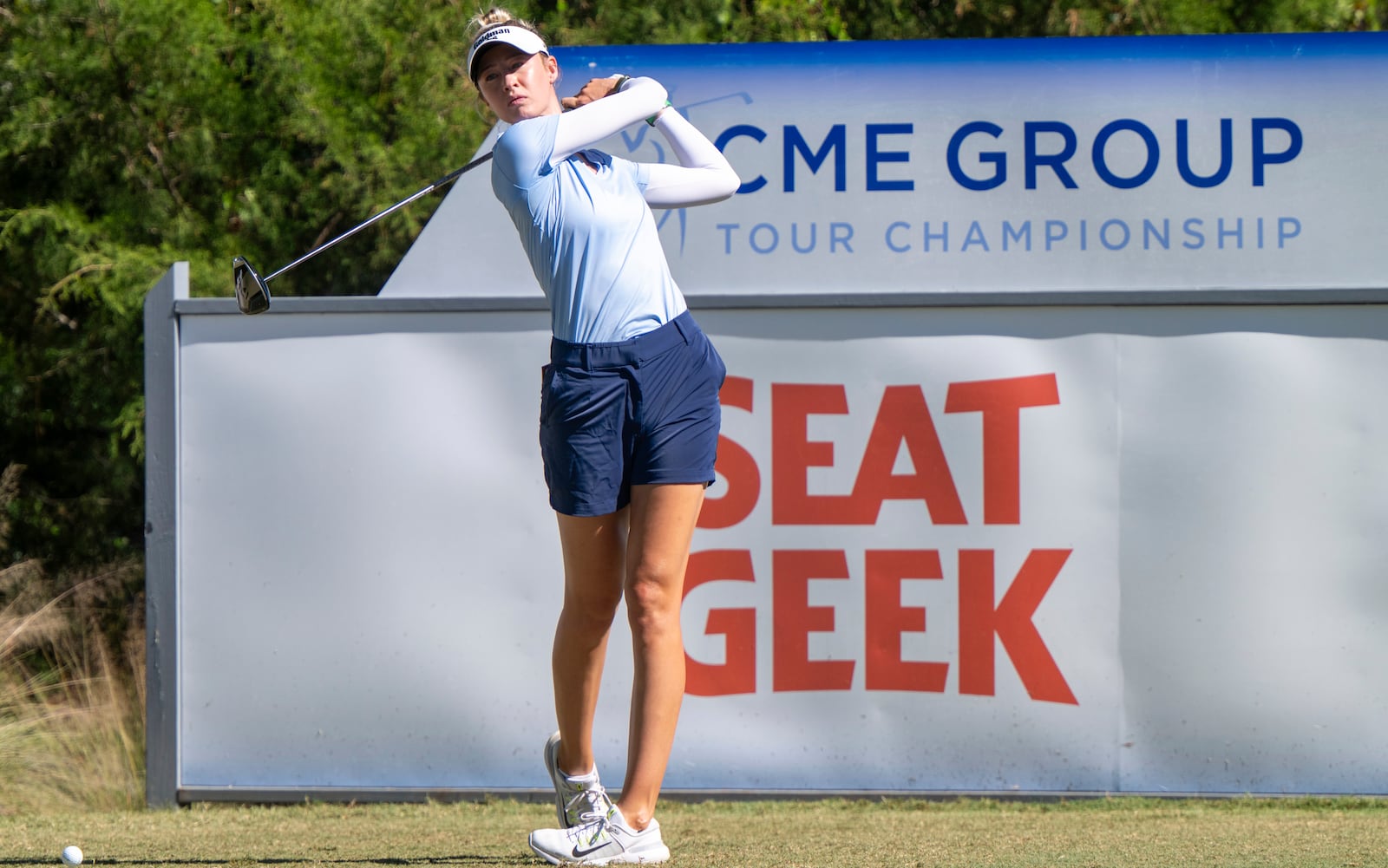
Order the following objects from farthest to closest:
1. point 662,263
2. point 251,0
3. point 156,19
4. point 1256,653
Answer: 1. point 251,0
2. point 156,19
3. point 1256,653
4. point 662,263

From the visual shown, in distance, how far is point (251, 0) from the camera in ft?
23.5

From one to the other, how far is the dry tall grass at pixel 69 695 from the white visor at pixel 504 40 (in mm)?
3164

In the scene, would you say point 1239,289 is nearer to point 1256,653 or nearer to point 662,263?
point 1256,653

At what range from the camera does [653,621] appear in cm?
287

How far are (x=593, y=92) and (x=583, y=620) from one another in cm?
110

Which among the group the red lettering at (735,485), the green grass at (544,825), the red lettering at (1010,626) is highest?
the red lettering at (735,485)

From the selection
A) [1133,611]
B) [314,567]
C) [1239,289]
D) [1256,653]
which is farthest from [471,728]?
[1239,289]

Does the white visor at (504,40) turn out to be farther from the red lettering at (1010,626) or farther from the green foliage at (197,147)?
the green foliage at (197,147)

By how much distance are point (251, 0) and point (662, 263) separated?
5.01 m

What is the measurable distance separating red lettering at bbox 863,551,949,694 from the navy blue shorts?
5.51 ft

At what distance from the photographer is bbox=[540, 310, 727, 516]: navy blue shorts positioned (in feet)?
9.29

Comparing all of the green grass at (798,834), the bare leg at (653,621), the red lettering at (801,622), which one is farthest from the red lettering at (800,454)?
the bare leg at (653,621)

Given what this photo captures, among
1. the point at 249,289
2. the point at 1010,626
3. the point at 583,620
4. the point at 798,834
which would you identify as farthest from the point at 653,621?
the point at 1010,626

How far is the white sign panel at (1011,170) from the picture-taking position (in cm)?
442
